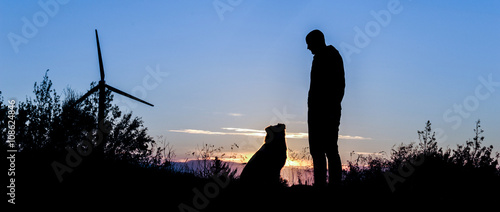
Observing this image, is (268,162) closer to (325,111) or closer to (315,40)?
(325,111)

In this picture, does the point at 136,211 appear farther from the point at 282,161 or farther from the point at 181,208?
the point at 282,161

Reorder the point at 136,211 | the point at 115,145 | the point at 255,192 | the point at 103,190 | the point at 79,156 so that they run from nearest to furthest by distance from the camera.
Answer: the point at 136,211 < the point at 103,190 < the point at 255,192 < the point at 79,156 < the point at 115,145

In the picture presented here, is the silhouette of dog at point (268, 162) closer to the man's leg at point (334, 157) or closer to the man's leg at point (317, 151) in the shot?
the man's leg at point (317, 151)

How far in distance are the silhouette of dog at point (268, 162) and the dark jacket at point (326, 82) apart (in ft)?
9.24

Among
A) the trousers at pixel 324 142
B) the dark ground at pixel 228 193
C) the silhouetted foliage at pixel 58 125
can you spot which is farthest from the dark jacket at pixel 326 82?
the silhouetted foliage at pixel 58 125

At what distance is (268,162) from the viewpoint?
31.9 ft

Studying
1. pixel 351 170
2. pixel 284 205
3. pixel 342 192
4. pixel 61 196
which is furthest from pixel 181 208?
pixel 351 170

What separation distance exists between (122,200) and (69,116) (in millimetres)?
17613

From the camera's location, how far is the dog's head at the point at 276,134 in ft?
33.1

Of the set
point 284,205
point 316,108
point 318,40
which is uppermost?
point 318,40

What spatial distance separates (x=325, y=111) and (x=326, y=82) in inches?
19.1

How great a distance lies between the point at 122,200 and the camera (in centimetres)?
657

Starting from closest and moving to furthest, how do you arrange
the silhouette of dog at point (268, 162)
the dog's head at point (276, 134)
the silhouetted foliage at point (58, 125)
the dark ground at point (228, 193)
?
1. the dark ground at point (228, 193)
2. the silhouette of dog at point (268, 162)
3. the dog's head at point (276, 134)
4. the silhouetted foliage at point (58, 125)

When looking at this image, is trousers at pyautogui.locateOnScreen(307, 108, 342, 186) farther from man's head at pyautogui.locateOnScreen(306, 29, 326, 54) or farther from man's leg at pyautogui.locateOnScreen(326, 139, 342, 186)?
man's head at pyautogui.locateOnScreen(306, 29, 326, 54)
